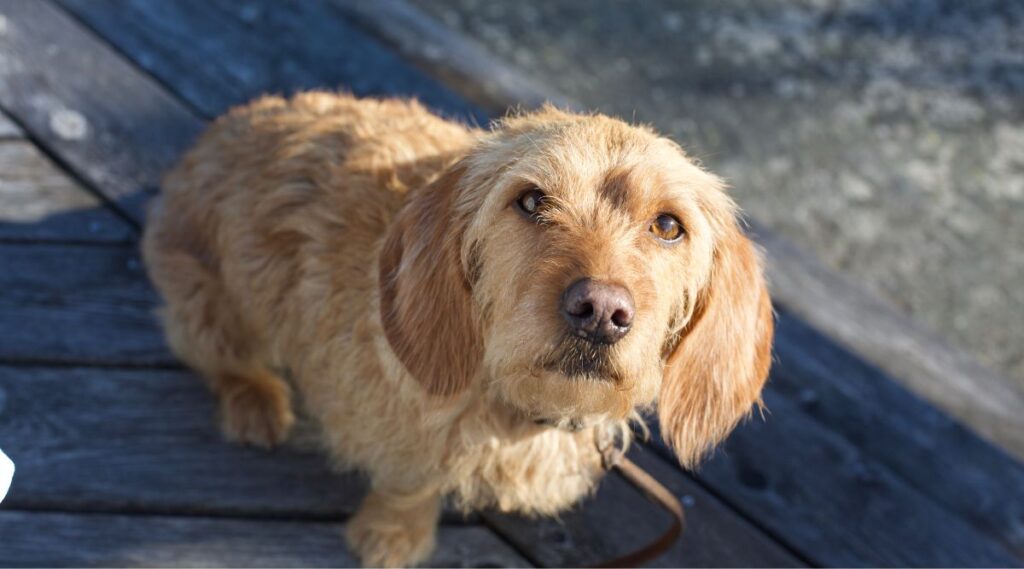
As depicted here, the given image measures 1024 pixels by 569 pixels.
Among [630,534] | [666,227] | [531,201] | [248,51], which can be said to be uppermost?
[666,227]

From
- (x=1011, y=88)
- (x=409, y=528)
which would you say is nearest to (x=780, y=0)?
(x=1011, y=88)

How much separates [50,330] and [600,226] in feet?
6.20

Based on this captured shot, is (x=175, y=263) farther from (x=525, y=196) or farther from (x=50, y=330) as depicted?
(x=525, y=196)

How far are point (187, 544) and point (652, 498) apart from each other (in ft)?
4.16

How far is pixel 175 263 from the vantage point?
2.76 metres

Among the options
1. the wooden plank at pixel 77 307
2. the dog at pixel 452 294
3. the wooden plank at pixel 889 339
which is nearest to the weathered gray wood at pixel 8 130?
the wooden plank at pixel 77 307

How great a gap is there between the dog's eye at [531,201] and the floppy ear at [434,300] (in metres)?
0.14

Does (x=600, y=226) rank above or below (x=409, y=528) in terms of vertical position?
above

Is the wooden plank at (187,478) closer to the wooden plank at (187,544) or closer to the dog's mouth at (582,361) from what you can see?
the wooden plank at (187,544)

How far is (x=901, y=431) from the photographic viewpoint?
9.25ft

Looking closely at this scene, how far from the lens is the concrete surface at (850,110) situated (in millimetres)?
4562

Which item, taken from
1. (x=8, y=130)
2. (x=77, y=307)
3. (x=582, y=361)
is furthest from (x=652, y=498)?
(x=8, y=130)

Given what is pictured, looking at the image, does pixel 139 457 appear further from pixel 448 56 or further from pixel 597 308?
pixel 448 56

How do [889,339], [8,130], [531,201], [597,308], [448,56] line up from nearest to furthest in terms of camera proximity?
[597,308]
[531,201]
[889,339]
[8,130]
[448,56]
